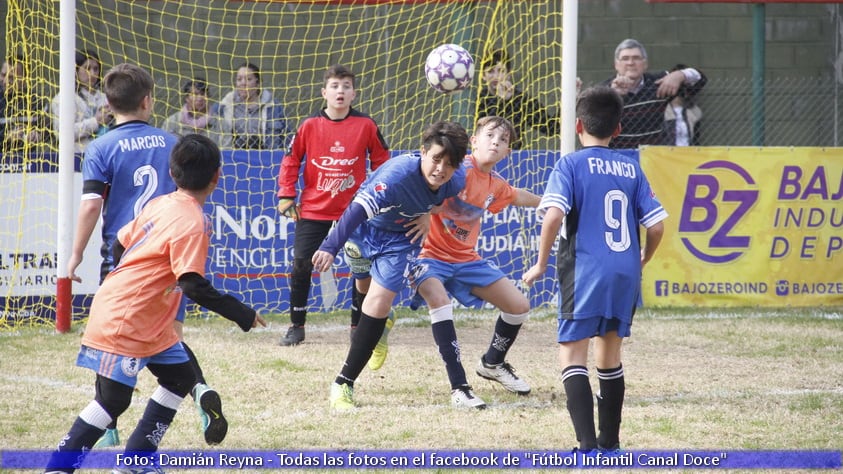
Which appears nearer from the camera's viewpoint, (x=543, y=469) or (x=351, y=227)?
(x=543, y=469)

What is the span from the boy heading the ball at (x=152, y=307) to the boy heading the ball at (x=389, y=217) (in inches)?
40.3

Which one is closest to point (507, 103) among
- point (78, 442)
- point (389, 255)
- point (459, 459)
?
point (389, 255)

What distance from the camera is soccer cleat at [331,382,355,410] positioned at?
5.66 m

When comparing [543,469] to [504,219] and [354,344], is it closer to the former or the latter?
[354,344]

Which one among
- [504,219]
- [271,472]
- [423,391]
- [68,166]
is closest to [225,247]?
[68,166]

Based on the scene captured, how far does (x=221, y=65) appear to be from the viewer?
39.5 feet

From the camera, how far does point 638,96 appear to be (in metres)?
9.52

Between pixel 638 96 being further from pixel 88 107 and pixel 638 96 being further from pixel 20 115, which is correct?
pixel 20 115

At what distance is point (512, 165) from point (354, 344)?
3916 millimetres

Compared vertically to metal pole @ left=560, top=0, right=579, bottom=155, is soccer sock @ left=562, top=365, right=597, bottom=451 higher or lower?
lower

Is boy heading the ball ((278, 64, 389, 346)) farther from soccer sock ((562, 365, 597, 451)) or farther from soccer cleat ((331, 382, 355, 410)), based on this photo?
soccer sock ((562, 365, 597, 451))

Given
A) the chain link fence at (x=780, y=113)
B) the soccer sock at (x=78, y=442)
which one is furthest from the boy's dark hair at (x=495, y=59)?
the soccer sock at (x=78, y=442)

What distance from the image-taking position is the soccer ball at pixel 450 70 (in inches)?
290

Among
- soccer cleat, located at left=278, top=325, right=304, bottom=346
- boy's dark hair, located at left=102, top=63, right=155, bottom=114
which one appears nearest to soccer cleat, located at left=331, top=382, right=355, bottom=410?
boy's dark hair, located at left=102, top=63, right=155, bottom=114
